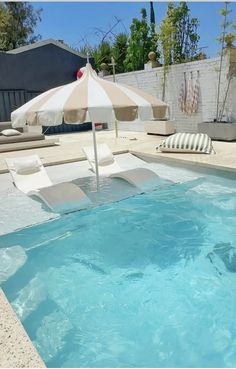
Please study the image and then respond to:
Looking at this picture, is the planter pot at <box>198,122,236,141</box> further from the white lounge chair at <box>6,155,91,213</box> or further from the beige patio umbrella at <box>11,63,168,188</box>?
the white lounge chair at <box>6,155,91,213</box>

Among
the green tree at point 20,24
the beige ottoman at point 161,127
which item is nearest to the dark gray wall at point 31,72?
the beige ottoman at point 161,127

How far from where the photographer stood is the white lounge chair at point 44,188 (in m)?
5.61

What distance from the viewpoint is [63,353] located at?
2.84m

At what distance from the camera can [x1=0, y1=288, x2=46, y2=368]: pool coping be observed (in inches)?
67.7

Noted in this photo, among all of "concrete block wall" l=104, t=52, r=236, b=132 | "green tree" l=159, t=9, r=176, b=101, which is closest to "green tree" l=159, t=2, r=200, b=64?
"green tree" l=159, t=9, r=176, b=101

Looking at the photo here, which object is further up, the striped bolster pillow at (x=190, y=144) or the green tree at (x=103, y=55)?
the green tree at (x=103, y=55)

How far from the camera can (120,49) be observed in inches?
733

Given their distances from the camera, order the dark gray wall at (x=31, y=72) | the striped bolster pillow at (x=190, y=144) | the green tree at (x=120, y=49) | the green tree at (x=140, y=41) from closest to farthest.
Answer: the striped bolster pillow at (x=190, y=144) < the dark gray wall at (x=31, y=72) < the green tree at (x=140, y=41) < the green tree at (x=120, y=49)

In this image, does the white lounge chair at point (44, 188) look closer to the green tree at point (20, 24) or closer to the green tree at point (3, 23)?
the green tree at point (3, 23)

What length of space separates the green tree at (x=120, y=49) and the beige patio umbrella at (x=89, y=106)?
1380cm

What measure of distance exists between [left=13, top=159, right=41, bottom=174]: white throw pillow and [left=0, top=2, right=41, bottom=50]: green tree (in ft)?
75.1

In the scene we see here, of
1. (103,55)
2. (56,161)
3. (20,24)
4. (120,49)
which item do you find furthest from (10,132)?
(20,24)

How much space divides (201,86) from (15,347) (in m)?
11.7

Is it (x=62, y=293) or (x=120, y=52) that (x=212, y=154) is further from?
(x=120, y=52)
